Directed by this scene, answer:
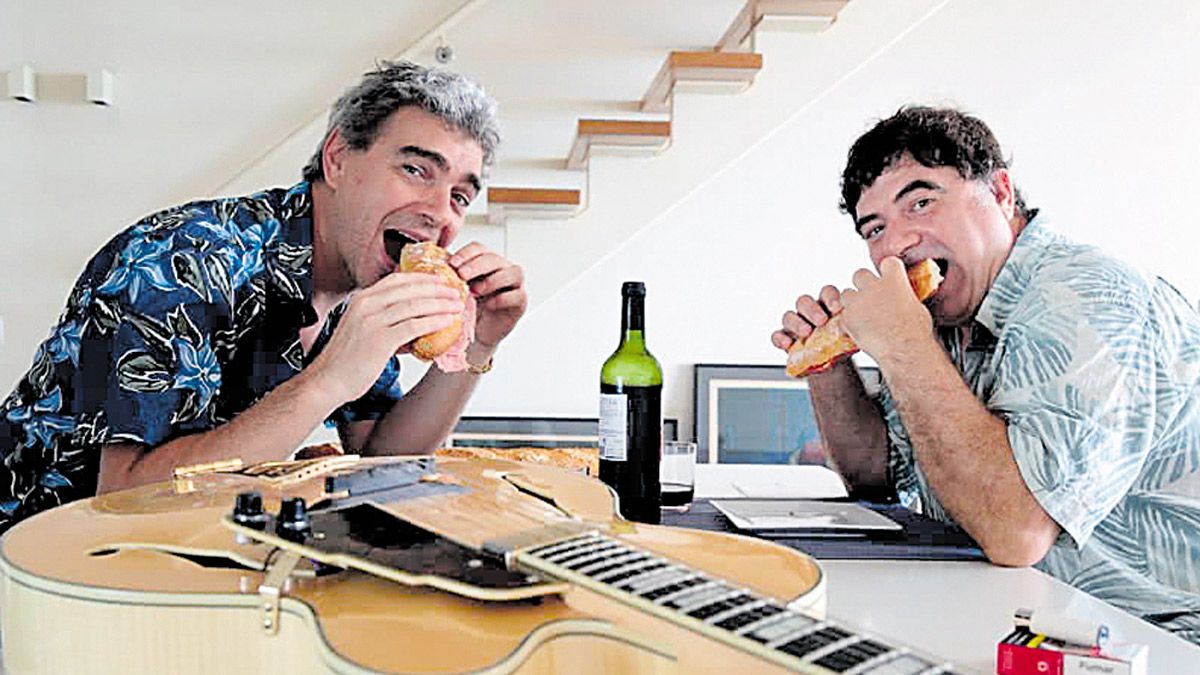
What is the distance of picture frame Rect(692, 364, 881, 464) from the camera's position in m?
4.08

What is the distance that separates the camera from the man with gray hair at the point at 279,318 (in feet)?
4.41

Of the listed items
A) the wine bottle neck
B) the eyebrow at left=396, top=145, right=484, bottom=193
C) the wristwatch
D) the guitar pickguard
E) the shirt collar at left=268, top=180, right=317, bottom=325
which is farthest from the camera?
the wristwatch

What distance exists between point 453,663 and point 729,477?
1346mm

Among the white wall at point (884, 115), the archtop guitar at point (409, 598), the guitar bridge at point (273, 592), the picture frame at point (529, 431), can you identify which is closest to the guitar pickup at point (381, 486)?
the archtop guitar at point (409, 598)

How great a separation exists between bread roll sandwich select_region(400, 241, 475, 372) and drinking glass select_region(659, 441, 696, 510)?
34cm

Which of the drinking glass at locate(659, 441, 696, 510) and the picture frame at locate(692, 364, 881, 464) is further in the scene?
the picture frame at locate(692, 364, 881, 464)

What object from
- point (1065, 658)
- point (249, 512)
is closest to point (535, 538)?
point (249, 512)

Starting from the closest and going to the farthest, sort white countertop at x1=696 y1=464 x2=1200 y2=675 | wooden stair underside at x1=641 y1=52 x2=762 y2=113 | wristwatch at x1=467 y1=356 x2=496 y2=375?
1. white countertop at x1=696 y1=464 x2=1200 y2=675
2. wristwatch at x1=467 y1=356 x2=496 y2=375
3. wooden stair underside at x1=641 y1=52 x2=762 y2=113

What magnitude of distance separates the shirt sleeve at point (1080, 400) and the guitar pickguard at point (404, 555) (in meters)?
0.80

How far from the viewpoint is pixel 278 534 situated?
0.70m

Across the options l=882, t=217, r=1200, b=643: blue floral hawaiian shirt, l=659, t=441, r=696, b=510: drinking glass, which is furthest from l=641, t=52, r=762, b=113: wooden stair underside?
l=659, t=441, r=696, b=510: drinking glass

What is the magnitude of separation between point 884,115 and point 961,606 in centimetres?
329

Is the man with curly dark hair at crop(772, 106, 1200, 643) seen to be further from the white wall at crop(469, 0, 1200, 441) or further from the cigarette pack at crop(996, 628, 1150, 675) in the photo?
the white wall at crop(469, 0, 1200, 441)

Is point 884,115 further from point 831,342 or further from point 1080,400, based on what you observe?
point 1080,400
